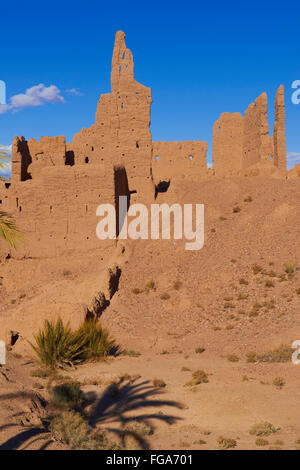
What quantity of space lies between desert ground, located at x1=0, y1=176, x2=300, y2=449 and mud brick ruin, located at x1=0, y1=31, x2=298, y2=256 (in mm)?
1573

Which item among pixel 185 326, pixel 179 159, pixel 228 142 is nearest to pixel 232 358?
pixel 185 326

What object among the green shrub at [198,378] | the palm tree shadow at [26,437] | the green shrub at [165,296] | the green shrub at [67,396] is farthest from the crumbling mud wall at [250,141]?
the palm tree shadow at [26,437]

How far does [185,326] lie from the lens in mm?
17672

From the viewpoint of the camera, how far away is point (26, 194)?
21.8m

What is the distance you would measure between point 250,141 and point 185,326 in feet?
62.5

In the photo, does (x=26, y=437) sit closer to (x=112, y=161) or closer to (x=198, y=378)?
(x=198, y=378)

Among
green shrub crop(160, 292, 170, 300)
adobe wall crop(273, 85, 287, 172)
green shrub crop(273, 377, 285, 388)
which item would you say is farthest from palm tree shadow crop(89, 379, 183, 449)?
adobe wall crop(273, 85, 287, 172)

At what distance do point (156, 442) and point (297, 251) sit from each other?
47.0 ft

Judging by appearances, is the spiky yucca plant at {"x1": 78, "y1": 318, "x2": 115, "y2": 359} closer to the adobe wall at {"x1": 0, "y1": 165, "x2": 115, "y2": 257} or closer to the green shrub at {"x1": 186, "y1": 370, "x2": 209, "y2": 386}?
the green shrub at {"x1": 186, "y1": 370, "x2": 209, "y2": 386}

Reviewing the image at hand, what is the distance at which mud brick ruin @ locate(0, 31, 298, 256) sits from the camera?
69.9 feet
